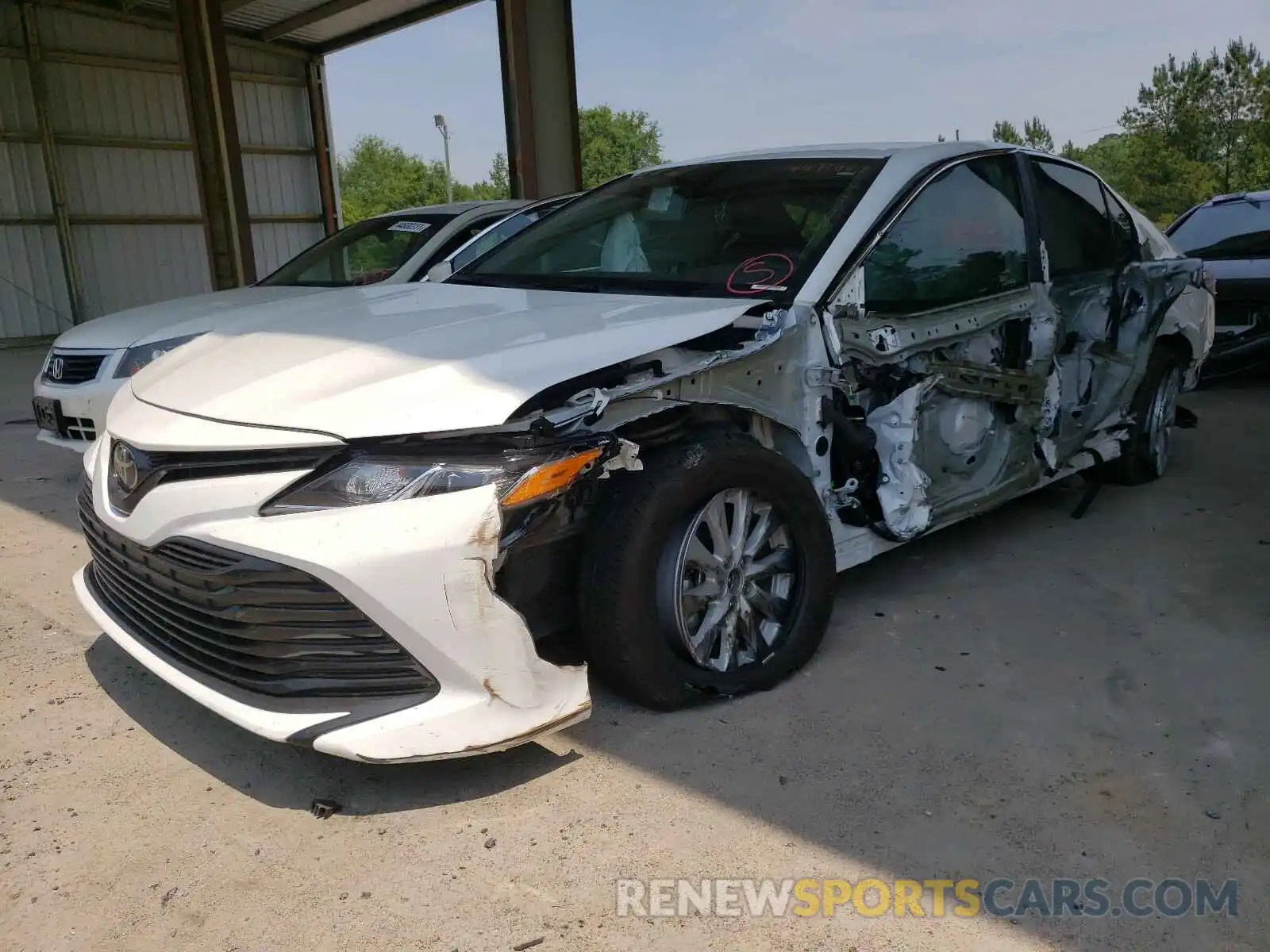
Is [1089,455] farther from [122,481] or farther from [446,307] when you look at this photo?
[122,481]

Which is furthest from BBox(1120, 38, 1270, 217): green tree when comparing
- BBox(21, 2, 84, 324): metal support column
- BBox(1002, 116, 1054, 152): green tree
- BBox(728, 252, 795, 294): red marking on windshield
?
BBox(728, 252, 795, 294): red marking on windshield

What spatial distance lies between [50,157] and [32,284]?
1.83 m

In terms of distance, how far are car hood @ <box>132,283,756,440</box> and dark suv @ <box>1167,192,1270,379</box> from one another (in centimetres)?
576

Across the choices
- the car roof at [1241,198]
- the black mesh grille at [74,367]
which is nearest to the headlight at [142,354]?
the black mesh grille at [74,367]

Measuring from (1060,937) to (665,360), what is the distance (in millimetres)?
1556

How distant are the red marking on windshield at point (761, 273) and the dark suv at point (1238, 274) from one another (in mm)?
5114

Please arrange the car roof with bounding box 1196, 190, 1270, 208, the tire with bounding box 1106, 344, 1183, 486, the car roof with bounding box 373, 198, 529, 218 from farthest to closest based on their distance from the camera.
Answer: the car roof with bounding box 1196, 190, 1270, 208
the car roof with bounding box 373, 198, 529, 218
the tire with bounding box 1106, 344, 1183, 486

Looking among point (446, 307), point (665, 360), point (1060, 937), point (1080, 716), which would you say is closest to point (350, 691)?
→ point (665, 360)

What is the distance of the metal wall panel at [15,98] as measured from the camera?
13.7 meters

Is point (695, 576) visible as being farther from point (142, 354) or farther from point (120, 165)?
point (120, 165)

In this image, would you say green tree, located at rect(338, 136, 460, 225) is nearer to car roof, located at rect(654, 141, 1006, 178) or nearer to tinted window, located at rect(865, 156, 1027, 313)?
car roof, located at rect(654, 141, 1006, 178)

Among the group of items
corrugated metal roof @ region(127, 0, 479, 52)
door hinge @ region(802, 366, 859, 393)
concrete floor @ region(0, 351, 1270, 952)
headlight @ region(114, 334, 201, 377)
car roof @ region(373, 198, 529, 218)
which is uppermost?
corrugated metal roof @ region(127, 0, 479, 52)

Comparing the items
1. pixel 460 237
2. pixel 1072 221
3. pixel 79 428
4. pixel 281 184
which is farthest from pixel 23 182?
pixel 1072 221

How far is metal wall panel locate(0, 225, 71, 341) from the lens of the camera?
14000 millimetres
